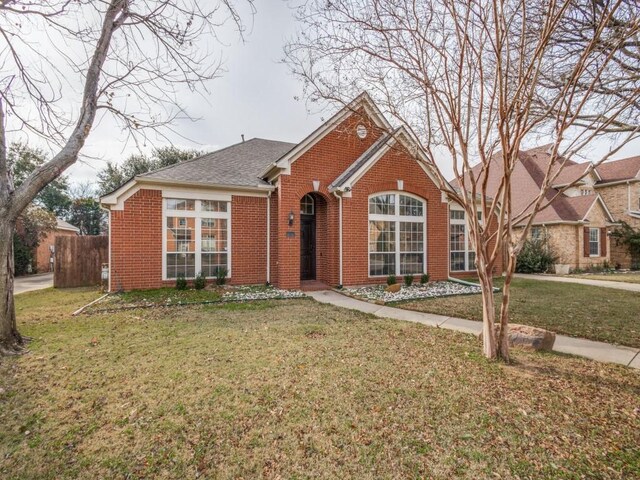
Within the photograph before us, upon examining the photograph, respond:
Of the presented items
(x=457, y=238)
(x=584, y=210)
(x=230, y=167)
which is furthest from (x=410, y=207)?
(x=584, y=210)

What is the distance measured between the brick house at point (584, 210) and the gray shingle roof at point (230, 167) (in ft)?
45.0

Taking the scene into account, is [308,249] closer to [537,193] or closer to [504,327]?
[504,327]

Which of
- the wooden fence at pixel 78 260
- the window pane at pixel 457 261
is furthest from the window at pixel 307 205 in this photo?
the wooden fence at pixel 78 260

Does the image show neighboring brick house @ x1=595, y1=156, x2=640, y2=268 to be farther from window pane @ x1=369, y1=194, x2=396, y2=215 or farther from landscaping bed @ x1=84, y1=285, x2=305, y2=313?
landscaping bed @ x1=84, y1=285, x2=305, y2=313

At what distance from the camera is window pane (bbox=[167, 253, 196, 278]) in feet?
34.7

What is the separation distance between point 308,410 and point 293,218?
26.3ft

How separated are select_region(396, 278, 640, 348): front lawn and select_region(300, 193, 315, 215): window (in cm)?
539

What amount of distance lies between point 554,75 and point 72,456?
32.2ft

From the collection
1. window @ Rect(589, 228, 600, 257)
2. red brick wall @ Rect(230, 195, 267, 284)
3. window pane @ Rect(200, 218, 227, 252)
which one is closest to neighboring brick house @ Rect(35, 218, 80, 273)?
window pane @ Rect(200, 218, 227, 252)

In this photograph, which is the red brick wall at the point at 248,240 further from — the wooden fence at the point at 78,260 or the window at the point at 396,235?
the wooden fence at the point at 78,260

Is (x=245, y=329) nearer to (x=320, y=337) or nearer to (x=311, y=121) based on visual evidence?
(x=320, y=337)

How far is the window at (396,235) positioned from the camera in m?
11.5

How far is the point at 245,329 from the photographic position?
6000mm

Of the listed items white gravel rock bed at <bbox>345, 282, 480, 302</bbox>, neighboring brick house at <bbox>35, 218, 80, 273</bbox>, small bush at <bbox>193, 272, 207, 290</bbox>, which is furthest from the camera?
neighboring brick house at <bbox>35, 218, 80, 273</bbox>
